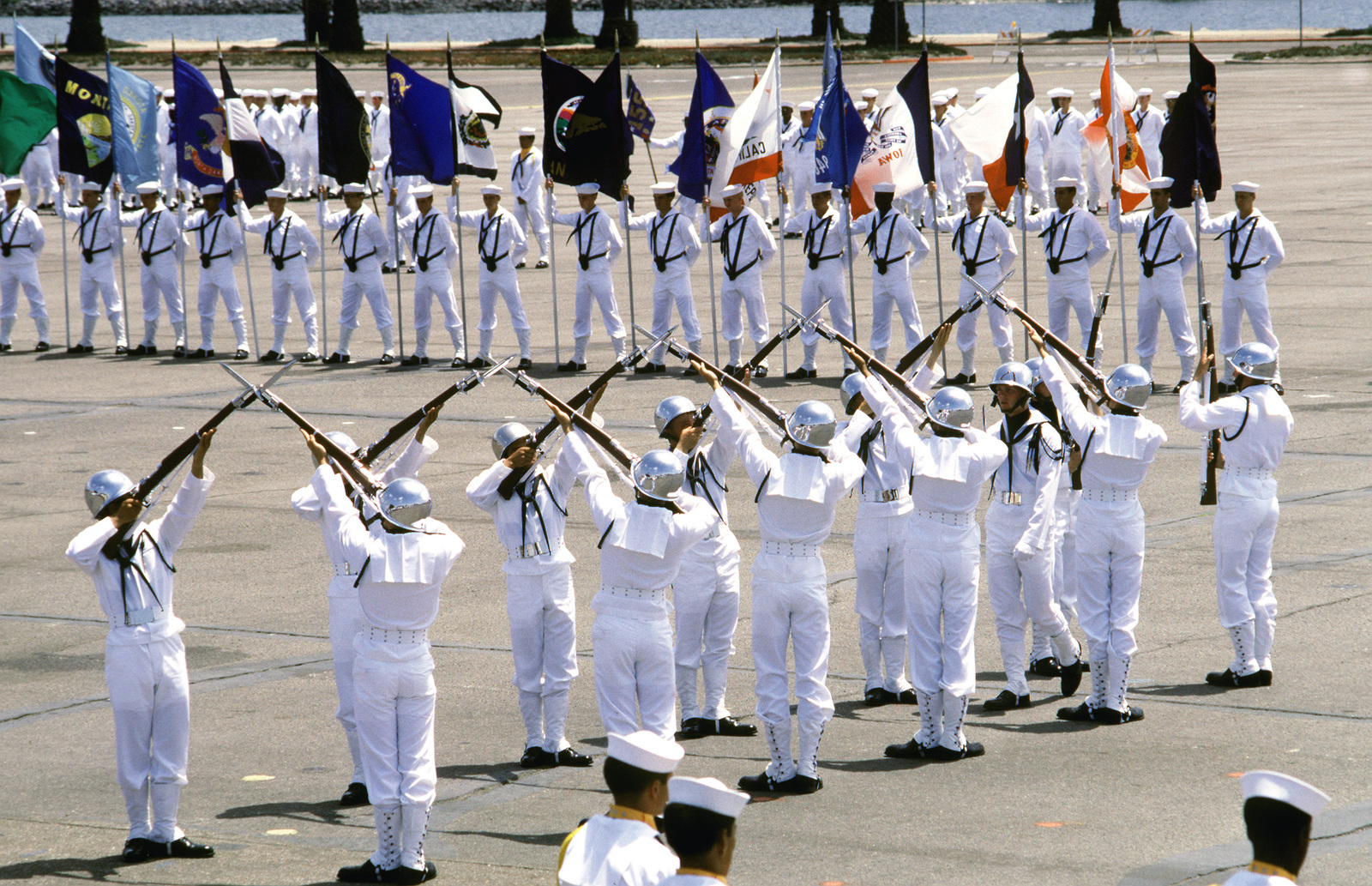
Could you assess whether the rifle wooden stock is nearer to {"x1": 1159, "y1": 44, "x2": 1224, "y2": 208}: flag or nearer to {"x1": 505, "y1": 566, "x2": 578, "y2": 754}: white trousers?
{"x1": 505, "y1": 566, "x2": 578, "y2": 754}: white trousers

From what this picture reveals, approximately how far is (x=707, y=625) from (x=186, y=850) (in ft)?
10.2

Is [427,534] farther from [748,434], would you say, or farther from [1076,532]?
[1076,532]

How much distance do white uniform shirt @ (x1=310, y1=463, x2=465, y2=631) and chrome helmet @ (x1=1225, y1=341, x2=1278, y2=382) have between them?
17.0 feet

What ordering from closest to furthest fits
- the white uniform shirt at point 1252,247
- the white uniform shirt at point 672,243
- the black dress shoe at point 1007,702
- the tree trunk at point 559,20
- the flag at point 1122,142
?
the black dress shoe at point 1007,702
the white uniform shirt at point 1252,247
the flag at point 1122,142
the white uniform shirt at point 672,243
the tree trunk at point 559,20

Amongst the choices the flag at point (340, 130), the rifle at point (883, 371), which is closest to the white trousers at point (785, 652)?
the rifle at point (883, 371)

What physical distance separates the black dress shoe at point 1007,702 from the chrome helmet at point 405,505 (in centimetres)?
383

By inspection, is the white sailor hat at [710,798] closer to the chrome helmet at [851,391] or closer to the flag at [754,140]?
the chrome helmet at [851,391]

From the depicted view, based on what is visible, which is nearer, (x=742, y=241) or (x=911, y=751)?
(x=911, y=751)

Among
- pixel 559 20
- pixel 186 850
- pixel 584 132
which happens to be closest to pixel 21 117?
pixel 584 132

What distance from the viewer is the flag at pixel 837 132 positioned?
55.5 ft

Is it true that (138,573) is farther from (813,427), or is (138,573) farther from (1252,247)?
(1252,247)

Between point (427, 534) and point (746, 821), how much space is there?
2.04m

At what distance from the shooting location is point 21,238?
22.8 metres

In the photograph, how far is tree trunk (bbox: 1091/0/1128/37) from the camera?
57.8 m
